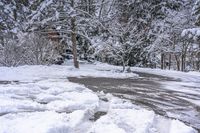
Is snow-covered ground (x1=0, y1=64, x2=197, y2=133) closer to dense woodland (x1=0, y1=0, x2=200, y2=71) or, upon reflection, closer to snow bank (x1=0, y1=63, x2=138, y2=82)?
snow bank (x1=0, y1=63, x2=138, y2=82)

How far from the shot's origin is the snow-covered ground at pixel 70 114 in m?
5.87

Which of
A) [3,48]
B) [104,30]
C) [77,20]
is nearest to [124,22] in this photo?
Result: [104,30]

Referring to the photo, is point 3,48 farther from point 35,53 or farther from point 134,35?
point 134,35

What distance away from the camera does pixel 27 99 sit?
27.3 feet

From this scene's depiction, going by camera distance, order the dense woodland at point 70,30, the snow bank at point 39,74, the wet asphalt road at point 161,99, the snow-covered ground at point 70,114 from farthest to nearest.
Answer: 1. the dense woodland at point 70,30
2. the snow bank at point 39,74
3. the wet asphalt road at point 161,99
4. the snow-covered ground at point 70,114

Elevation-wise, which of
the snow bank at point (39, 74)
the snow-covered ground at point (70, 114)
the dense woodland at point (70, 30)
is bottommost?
the snow-covered ground at point (70, 114)

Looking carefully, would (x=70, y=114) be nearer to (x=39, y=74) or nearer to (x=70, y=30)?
(x=39, y=74)

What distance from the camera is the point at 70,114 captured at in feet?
22.2

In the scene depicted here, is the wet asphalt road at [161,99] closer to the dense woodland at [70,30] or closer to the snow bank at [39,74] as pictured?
the snow bank at [39,74]

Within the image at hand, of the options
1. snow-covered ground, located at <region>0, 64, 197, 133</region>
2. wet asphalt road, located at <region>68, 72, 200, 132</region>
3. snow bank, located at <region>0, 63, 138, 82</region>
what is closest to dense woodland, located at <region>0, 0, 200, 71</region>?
snow bank, located at <region>0, 63, 138, 82</region>

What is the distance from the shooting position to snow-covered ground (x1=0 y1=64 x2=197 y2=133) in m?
5.87

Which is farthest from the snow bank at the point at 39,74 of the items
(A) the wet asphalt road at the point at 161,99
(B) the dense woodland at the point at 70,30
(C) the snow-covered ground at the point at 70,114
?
(A) the wet asphalt road at the point at 161,99

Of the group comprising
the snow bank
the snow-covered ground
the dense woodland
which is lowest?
the snow-covered ground

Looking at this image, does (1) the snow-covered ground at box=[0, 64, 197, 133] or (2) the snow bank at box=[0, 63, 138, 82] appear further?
(2) the snow bank at box=[0, 63, 138, 82]
